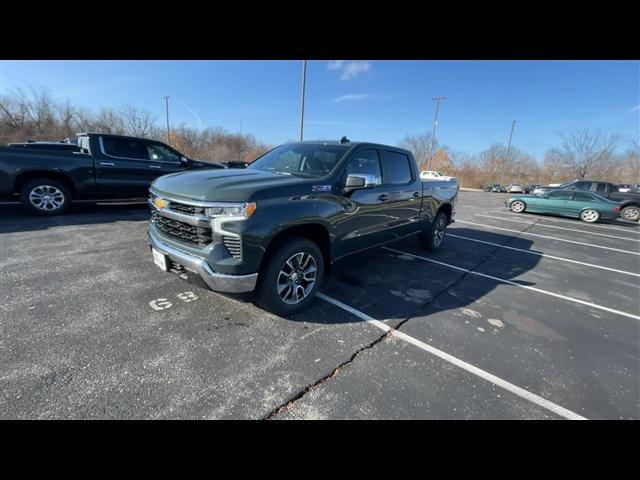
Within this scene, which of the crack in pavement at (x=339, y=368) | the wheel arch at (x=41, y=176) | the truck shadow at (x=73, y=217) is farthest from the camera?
the wheel arch at (x=41, y=176)

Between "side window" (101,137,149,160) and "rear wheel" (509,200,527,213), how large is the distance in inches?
638

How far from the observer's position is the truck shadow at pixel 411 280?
138 inches

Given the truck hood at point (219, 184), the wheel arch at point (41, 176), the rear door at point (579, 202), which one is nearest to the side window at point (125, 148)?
the wheel arch at point (41, 176)

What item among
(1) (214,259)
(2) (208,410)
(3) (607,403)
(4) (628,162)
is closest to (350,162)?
(1) (214,259)

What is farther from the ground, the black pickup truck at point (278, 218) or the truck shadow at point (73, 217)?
the black pickup truck at point (278, 218)

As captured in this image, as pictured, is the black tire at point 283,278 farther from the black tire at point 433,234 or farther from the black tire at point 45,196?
the black tire at point 45,196

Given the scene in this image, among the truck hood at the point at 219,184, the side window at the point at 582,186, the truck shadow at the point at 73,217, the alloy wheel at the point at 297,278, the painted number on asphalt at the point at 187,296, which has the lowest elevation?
the painted number on asphalt at the point at 187,296

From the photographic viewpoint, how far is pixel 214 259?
255 centimetres

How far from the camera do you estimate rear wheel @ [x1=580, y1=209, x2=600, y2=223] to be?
511 inches

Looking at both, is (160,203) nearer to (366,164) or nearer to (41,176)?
(366,164)

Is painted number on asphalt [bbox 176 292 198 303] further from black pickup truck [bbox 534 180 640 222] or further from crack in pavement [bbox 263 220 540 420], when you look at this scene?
black pickup truck [bbox 534 180 640 222]

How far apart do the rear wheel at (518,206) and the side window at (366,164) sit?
13842mm
